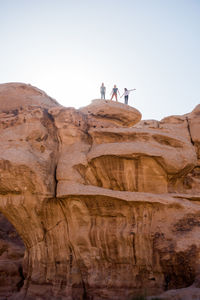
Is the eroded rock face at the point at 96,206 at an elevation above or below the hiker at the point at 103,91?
below

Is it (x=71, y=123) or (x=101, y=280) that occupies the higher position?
(x=71, y=123)

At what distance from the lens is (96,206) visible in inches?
352

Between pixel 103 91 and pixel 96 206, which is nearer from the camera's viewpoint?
pixel 96 206

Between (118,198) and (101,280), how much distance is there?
2.40m

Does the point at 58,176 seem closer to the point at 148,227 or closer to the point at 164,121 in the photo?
the point at 148,227

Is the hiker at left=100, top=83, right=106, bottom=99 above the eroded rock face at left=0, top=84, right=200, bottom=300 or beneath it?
above

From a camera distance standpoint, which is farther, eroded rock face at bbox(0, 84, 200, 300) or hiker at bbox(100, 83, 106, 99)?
hiker at bbox(100, 83, 106, 99)

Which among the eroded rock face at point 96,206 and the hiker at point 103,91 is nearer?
the eroded rock face at point 96,206

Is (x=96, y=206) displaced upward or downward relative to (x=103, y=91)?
downward

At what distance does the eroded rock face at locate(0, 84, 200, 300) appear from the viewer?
8.16 metres

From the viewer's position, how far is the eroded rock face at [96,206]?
8156 mm

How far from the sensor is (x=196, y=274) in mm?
7270

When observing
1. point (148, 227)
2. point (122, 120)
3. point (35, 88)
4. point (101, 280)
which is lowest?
point (101, 280)

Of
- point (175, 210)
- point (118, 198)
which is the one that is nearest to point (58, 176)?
point (118, 198)
